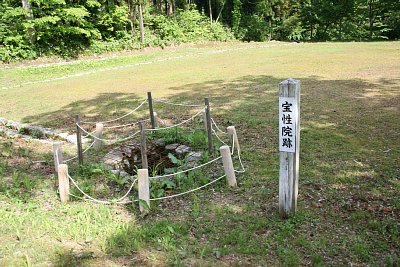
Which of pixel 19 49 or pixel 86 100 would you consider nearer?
Answer: pixel 86 100

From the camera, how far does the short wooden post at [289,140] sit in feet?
12.6

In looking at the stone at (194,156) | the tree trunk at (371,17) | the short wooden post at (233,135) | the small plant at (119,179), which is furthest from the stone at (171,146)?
the tree trunk at (371,17)

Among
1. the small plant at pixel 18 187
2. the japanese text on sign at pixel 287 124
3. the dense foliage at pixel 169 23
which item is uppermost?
the dense foliage at pixel 169 23

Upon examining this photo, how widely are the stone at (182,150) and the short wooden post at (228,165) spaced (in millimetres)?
1622

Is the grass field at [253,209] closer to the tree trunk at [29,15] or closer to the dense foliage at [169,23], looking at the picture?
the tree trunk at [29,15]

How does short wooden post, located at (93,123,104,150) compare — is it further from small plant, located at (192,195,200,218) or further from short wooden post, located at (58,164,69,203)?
small plant, located at (192,195,200,218)

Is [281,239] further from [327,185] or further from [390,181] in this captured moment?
[390,181]

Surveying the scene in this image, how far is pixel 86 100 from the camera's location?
11.8 m

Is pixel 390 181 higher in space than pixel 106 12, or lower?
lower

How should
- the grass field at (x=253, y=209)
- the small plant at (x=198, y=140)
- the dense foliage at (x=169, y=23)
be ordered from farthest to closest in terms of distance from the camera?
1. the dense foliage at (x=169, y=23)
2. the small plant at (x=198, y=140)
3. the grass field at (x=253, y=209)

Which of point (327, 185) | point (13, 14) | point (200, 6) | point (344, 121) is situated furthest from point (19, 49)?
point (200, 6)

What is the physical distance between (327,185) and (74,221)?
334cm

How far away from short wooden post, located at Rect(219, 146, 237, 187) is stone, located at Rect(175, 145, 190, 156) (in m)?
1.62

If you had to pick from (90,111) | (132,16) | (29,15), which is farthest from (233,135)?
(132,16)
